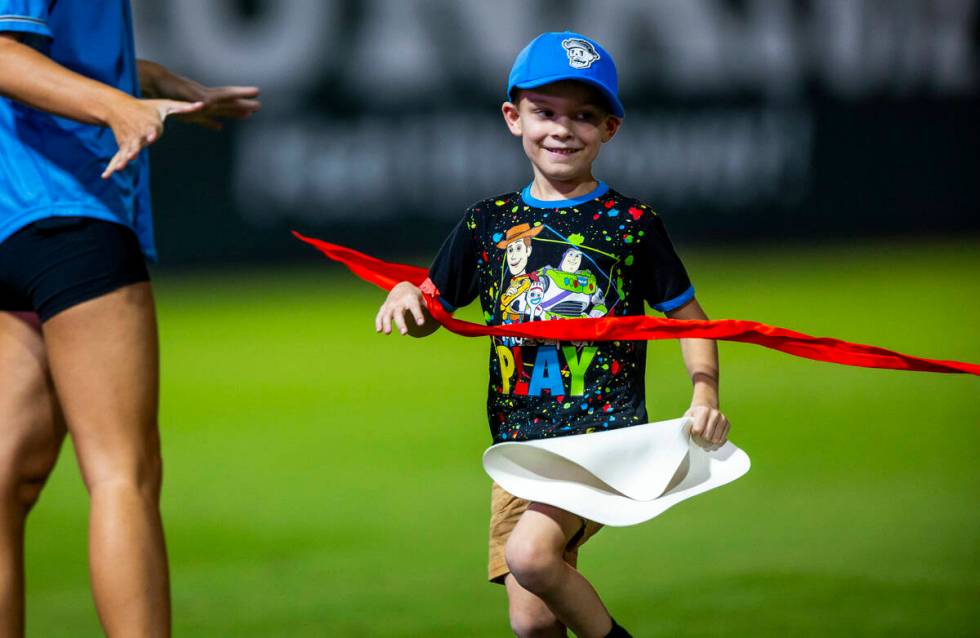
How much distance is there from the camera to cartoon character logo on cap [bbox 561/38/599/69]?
2.89 m

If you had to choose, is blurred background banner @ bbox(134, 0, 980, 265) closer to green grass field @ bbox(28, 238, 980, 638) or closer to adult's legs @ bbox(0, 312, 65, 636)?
green grass field @ bbox(28, 238, 980, 638)

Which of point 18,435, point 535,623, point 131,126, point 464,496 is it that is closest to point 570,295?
point 535,623

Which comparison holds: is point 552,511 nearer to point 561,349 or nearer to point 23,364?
point 561,349

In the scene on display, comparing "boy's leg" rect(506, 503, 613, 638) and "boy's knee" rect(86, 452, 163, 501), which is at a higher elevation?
"boy's knee" rect(86, 452, 163, 501)

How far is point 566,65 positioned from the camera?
114 inches

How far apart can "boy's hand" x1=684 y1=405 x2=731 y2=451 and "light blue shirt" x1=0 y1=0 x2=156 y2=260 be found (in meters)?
1.17

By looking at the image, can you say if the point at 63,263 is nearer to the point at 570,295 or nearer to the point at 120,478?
the point at 120,478

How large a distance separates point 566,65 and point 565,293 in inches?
17.6

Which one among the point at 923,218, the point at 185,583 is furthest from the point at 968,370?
the point at 923,218

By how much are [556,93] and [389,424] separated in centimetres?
346

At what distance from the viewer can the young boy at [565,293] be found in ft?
9.47

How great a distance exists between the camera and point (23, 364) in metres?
2.89

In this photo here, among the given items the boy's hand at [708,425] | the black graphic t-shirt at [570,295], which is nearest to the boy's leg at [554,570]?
the black graphic t-shirt at [570,295]

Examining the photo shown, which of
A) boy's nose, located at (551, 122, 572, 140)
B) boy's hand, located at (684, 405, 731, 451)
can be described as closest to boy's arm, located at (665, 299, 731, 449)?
boy's hand, located at (684, 405, 731, 451)
